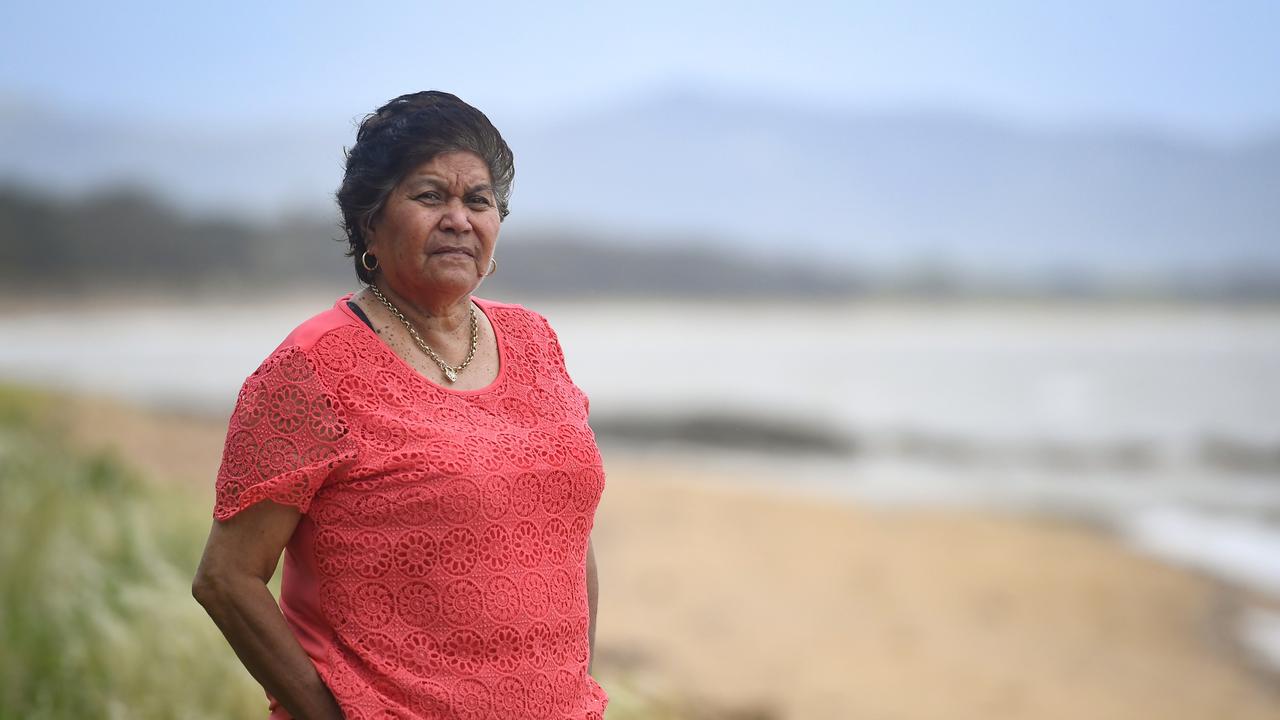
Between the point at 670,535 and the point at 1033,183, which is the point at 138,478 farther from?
the point at 1033,183

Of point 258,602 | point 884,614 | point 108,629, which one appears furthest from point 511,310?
point 884,614

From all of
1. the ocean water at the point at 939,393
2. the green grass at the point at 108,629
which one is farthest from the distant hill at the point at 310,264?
the green grass at the point at 108,629

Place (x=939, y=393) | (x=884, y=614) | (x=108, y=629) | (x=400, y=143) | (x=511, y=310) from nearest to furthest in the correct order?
(x=400, y=143)
(x=511, y=310)
(x=108, y=629)
(x=884, y=614)
(x=939, y=393)

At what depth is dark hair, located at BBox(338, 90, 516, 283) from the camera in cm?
158

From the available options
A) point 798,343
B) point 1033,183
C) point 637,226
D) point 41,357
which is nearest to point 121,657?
point 41,357

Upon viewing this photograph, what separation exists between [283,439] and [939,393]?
883 inches

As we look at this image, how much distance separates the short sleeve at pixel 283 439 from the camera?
144 cm

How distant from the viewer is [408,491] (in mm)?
1486

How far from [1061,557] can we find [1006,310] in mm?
23530

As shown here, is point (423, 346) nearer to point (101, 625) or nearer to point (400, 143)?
point (400, 143)

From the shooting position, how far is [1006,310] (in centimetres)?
3281

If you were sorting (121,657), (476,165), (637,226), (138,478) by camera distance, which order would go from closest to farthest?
(476,165), (121,657), (138,478), (637,226)

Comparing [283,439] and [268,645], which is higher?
[283,439]

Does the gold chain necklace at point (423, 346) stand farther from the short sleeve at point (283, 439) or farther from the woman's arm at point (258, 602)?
the woman's arm at point (258, 602)
